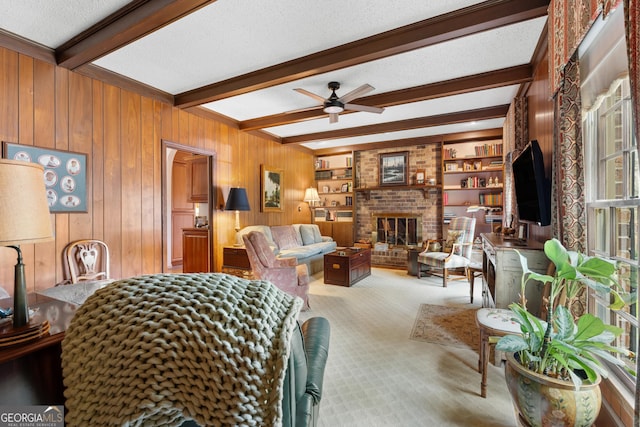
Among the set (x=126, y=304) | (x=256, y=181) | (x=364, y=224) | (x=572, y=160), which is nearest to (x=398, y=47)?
(x=572, y=160)

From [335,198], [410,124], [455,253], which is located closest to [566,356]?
[455,253]

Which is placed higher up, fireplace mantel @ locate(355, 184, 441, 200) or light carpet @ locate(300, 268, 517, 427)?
fireplace mantel @ locate(355, 184, 441, 200)

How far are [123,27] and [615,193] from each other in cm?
355

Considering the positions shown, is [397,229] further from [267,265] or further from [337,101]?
[267,265]

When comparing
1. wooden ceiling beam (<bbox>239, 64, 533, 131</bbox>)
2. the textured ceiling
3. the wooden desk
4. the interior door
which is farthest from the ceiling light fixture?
the interior door

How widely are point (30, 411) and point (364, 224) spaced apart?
6.26 meters

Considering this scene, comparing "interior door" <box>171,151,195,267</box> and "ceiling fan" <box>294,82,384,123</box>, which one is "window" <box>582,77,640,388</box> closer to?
"ceiling fan" <box>294,82,384,123</box>

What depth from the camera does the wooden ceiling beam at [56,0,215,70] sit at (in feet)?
6.63

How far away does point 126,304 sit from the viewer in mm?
669

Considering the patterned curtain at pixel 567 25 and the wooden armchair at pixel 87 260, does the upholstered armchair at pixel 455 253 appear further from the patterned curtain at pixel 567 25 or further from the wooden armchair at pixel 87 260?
the wooden armchair at pixel 87 260

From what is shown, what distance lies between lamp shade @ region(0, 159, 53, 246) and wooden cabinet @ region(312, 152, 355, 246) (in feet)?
20.2

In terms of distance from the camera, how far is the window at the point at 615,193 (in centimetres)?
146

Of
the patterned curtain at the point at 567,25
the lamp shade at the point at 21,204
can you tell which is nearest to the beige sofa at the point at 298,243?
the lamp shade at the point at 21,204

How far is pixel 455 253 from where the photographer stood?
4.74 meters
